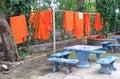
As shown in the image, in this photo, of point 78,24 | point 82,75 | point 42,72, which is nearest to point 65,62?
point 82,75

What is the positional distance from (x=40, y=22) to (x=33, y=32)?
72cm

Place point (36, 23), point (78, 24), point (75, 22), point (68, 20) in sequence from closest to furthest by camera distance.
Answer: point (36, 23) → point (68, 20) → point (75, 22) → point (78, 24)

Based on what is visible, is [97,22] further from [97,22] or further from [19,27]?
[19,27]

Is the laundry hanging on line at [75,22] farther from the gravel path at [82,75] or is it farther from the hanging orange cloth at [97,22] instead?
the gravel path at [82,75]

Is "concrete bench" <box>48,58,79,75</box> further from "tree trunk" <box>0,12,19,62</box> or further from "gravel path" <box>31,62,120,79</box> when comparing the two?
"tree trunk" <box>0,12,19,62</box>

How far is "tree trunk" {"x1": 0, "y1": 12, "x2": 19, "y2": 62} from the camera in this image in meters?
7.96

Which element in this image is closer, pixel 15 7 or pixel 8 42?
pixel 8 42

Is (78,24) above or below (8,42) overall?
above

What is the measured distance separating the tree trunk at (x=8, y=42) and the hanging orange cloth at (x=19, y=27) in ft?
1.45

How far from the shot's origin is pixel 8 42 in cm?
809

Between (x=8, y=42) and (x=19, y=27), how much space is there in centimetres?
82

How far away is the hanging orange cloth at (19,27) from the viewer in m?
8.47

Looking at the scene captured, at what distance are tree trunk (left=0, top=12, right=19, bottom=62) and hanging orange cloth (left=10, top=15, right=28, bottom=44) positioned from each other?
0.44 m

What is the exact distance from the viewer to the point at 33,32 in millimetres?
10023
